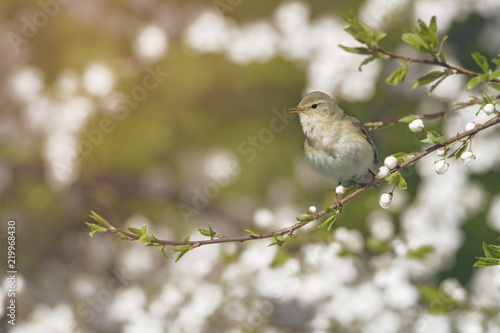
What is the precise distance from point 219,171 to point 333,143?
136cm

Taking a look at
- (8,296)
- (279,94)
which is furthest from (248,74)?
(8,296)

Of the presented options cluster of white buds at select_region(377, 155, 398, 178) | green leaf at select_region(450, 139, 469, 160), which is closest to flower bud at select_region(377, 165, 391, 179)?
cluster of white buds at select_region(377, 155, 398, 178)

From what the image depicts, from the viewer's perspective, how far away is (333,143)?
1436 mm

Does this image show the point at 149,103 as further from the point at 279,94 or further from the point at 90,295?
the point at 90,295

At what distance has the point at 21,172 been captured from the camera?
2832mm

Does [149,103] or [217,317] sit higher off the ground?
[149,103]

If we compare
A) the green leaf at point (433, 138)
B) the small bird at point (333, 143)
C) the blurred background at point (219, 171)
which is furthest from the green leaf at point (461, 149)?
the blurred background at point (219, 171)

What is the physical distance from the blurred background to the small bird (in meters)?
0.33

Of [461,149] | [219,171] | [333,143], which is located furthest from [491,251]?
[219,171]

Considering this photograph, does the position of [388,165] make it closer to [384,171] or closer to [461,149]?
[384,171]

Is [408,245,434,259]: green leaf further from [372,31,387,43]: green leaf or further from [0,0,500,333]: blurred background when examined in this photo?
[372,31,387,43]: green leaf

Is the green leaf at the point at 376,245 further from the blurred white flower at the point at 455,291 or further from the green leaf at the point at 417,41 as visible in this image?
the green leaf at the point at 417,41

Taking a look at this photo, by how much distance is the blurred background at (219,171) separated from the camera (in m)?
1.88

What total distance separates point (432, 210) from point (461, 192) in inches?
5.9
